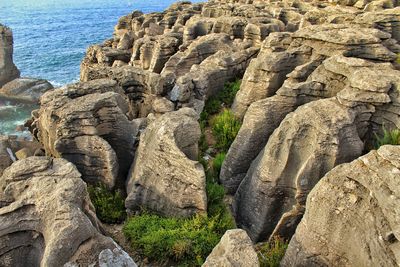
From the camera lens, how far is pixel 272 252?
1219 centimetres

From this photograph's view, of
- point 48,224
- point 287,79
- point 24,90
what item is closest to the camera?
point 48,224

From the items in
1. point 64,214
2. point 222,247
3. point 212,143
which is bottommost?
point 212,143

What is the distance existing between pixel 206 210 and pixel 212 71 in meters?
10.4

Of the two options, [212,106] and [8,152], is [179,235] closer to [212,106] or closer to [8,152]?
[212,106]

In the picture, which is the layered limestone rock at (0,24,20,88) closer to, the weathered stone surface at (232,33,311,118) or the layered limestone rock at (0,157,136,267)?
the weathered stone surface at (232,33,311,118)

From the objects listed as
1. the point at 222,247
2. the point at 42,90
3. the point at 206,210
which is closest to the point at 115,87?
the point at 206,210

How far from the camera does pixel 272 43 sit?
2148 centimetres

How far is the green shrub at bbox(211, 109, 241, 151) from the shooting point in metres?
18.4

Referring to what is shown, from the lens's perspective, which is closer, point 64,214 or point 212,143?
point 64,214

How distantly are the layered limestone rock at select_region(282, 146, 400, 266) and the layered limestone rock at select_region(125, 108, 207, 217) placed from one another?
3.90 m

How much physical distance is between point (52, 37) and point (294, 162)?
304 ft

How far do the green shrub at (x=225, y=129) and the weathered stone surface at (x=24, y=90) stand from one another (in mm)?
36915

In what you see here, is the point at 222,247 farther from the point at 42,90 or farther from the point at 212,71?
the point at 42,90

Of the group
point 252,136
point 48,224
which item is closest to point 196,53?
point 252,136
